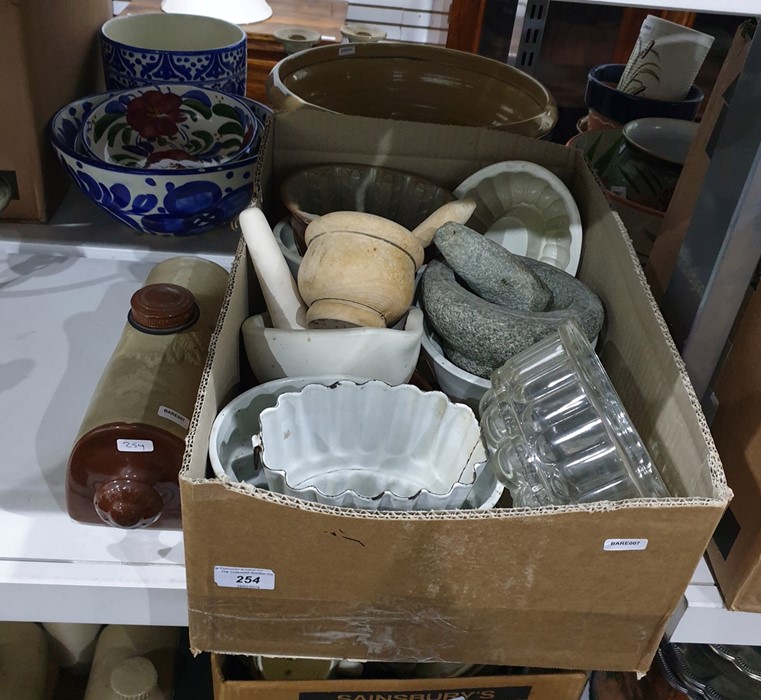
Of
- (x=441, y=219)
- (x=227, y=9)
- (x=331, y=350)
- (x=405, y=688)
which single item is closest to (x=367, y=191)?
(x=441, y=219)

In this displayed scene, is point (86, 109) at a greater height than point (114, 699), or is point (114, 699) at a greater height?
point (86, 109)

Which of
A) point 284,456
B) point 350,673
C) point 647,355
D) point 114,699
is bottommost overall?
point 114,699

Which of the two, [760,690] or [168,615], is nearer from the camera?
[168,615]

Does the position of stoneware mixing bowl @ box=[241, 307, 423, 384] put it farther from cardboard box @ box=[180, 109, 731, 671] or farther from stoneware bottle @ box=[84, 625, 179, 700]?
stoneware bottle @ box=[84, 625, 179, 700]

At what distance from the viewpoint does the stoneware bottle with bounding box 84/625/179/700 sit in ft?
2.89

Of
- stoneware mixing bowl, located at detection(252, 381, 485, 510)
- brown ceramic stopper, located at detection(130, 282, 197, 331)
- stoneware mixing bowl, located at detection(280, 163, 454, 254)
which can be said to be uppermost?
stoneware mixing bowl, located at detection(280, 163, 454, 254)

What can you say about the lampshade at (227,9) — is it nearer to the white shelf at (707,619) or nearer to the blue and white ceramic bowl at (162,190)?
the blue and white ceramic bowl at (162,190)

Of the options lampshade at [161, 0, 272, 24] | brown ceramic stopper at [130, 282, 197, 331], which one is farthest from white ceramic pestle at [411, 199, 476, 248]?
lampshade at [161, 0, 272, 24]

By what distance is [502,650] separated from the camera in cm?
54

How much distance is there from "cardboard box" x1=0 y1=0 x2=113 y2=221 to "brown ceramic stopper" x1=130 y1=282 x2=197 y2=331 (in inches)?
12.2

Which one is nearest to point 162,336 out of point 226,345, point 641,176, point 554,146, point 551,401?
point 226,345

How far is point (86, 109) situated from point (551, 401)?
649 millimetres

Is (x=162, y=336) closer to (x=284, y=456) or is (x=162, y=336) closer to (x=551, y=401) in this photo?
(x=284, y=456)

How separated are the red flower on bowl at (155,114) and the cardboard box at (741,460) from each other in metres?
0.70
